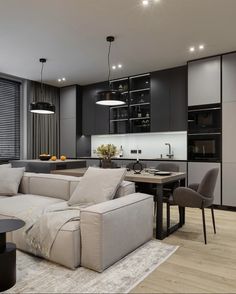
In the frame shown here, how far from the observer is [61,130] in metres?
7.04

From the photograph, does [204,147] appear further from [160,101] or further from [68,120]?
[68,120]

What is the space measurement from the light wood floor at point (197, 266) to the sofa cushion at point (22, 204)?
143 centimetres

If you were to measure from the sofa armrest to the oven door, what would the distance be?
2.55 metres

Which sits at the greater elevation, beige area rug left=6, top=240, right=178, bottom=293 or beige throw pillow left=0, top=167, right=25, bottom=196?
beige throw pillow left=0, top=167, right=25, bottom=196

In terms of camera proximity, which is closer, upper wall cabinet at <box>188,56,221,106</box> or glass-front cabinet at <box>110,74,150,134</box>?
upper wall cabinet at <box>188,56,221,106</box>

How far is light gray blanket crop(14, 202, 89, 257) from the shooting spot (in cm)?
227

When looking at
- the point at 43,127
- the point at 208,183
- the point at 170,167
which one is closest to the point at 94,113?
the point at 43,127

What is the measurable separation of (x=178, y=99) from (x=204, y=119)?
2.63 feet

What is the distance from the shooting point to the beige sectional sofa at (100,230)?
2.16 metres

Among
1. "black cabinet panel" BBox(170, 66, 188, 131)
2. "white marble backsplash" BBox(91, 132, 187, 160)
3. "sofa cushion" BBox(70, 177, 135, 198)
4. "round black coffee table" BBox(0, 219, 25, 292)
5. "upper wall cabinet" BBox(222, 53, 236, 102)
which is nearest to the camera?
"round black coffee table" BBox(0, 219, 25, 292)

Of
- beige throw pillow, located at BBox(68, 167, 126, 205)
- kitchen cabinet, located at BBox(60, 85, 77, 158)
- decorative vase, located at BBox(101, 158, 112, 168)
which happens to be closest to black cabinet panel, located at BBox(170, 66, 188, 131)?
decorative vase, located at BBox(101, 158, 112, 168)

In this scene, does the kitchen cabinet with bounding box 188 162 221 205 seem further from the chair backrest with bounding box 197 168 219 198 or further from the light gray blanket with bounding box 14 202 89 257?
the light gray blanket with bounding box 14 202 89 257

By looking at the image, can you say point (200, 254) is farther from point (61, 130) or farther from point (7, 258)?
point (61, 130)

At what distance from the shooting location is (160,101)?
18.3ft
